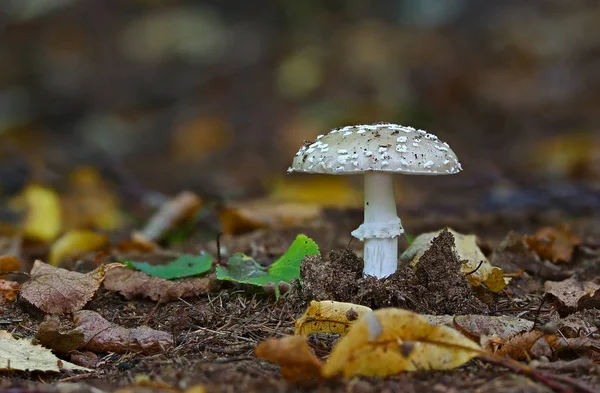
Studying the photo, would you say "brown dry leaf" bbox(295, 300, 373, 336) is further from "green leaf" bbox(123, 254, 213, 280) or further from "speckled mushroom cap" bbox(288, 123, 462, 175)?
"green leaf" bbox(123, 254, 213, 280)

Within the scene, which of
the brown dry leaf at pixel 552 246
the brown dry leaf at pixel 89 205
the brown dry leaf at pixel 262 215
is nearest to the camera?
the brown dry leaf at pixel 552 246

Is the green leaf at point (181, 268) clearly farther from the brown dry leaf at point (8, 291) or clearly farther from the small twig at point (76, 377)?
the small twig at point (76, 377)

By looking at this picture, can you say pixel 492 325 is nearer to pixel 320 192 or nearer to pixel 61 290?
pixel 61 290

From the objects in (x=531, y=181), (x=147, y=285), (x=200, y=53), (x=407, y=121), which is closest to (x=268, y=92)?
(x=200, y=53)

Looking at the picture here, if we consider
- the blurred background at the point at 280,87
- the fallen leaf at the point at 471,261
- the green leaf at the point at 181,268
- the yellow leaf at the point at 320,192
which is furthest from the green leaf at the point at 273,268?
the blurred background at the point at 280,87

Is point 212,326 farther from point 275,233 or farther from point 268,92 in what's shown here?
point 268,92

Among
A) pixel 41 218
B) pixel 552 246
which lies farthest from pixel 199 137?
pixel 552 246
